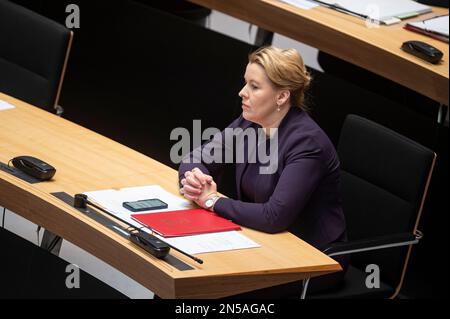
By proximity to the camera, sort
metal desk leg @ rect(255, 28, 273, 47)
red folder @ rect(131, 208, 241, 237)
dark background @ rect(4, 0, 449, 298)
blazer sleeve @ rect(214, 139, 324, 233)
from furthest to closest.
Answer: metal desk leg @ rect(255, 28, 273, 47) → dark background @ rect(4, 0, 449, 298) → blazer sleeve @ rect(214, 139, 324, 233) → red folder @ rect(131, 208, 241, 237)

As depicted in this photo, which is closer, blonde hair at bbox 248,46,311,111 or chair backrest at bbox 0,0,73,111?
blonde hair at bbox 248,46,311,111

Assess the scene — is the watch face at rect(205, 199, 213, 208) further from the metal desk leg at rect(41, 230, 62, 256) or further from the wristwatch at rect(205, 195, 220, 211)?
the metal desk leg at rect(41, 230, 62, 256)

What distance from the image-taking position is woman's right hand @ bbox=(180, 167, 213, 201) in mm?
3355

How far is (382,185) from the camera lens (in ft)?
12.2

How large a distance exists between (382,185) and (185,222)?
2.77 feet

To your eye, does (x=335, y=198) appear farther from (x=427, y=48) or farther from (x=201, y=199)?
(x=427, y=48)

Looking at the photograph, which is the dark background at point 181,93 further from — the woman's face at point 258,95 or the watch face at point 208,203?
the watch face at point 208,203

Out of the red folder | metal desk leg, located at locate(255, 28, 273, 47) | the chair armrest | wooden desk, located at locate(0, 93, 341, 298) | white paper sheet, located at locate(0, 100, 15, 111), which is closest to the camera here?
wooden desk, located at locate(0, 93, 341, 298)

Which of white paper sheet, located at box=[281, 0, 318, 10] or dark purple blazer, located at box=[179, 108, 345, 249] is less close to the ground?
white paper sheet, located at box=[281, 0, 318, 10]

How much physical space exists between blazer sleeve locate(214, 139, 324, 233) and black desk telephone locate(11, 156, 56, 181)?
553mm

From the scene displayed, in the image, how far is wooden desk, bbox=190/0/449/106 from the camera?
4.14 metres

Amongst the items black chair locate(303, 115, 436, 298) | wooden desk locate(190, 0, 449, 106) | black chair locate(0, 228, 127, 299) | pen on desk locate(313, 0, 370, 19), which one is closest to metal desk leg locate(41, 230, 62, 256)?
black chair locate(0, 228, 127, 299)

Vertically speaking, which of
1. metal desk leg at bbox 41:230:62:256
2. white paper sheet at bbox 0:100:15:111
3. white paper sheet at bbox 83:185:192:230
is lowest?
metal desk leg at bbox 41:230:62:256
